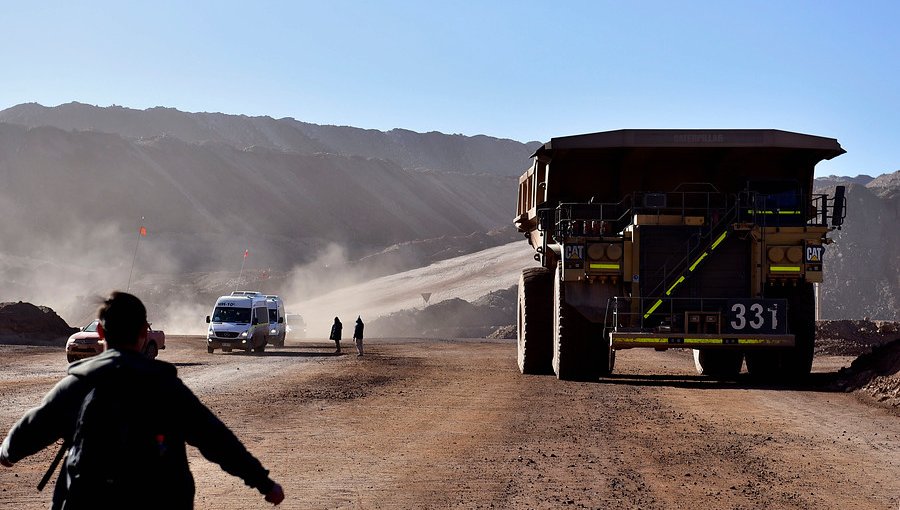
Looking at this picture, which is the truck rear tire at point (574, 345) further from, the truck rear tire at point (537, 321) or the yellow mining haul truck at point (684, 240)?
the truck rear tire at point (537, 321)

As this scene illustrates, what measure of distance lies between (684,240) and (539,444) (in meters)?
7.25

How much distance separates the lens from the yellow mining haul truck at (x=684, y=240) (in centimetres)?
1709

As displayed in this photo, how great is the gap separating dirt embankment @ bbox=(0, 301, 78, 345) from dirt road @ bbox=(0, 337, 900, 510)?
2149cm

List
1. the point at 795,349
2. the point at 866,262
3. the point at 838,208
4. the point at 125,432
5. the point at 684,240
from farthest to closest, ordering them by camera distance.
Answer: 1. the point at 866,262
2. the point at 795,349
3. the point at 684,240
4. the point at 838,208
5. the point at 125,432

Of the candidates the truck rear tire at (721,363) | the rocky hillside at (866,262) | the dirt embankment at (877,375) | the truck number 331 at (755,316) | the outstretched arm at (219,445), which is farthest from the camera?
the rocky hillside at (866,262)

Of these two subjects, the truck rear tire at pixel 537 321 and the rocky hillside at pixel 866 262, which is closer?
the truck rear tire at pixel 537 321

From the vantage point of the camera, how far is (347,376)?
21781 mm

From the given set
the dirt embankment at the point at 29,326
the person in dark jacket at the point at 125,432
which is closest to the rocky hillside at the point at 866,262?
the dirt embankment at the point at 29,326

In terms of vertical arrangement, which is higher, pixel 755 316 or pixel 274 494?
pixel 755 316

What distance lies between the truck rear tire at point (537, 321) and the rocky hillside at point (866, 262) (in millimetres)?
65540

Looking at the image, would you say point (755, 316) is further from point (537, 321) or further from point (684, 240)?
point (537, 321)

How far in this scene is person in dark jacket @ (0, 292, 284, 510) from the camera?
155 inches

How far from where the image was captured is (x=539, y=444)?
37.2 feet

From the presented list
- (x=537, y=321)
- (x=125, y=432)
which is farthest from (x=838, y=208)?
(x=125, y=432)
